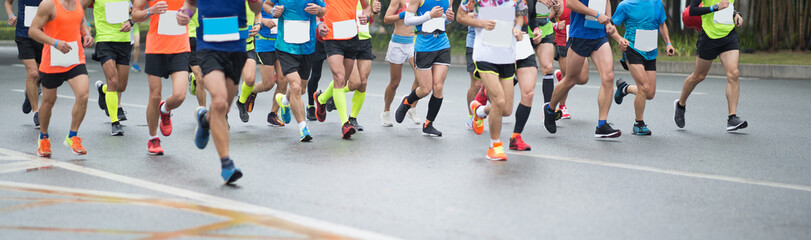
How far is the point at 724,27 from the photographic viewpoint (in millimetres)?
10219

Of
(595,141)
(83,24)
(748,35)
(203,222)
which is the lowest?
(748,35)

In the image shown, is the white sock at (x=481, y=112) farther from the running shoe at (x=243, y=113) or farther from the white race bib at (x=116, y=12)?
the white race bib at (x=116, y=12)

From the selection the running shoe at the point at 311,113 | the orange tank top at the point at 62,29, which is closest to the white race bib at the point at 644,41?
the running shoe at the point at 311,113

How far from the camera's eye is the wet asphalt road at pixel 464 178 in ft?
18.4

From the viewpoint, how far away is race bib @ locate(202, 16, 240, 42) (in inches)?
283

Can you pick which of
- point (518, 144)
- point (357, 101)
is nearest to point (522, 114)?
point (518, 144)

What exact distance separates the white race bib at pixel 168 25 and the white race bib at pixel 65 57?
700 mm

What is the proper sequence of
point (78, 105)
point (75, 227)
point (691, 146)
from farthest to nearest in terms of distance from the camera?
point (691, 146) → point (78, 105) → point (75, 227)

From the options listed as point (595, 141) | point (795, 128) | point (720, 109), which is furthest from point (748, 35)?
point (595, 141)

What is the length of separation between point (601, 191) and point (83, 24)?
15.3 feet

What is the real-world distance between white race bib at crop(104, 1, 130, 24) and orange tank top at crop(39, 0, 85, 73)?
1697mm

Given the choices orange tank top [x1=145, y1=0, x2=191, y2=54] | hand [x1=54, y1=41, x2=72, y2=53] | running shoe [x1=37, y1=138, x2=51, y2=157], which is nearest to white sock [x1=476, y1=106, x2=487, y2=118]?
orange tank top [x1=145, y1=0, x2=191, y2=54]

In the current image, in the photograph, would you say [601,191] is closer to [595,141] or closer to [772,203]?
[772,203]

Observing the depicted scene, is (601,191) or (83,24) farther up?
(83,24)
